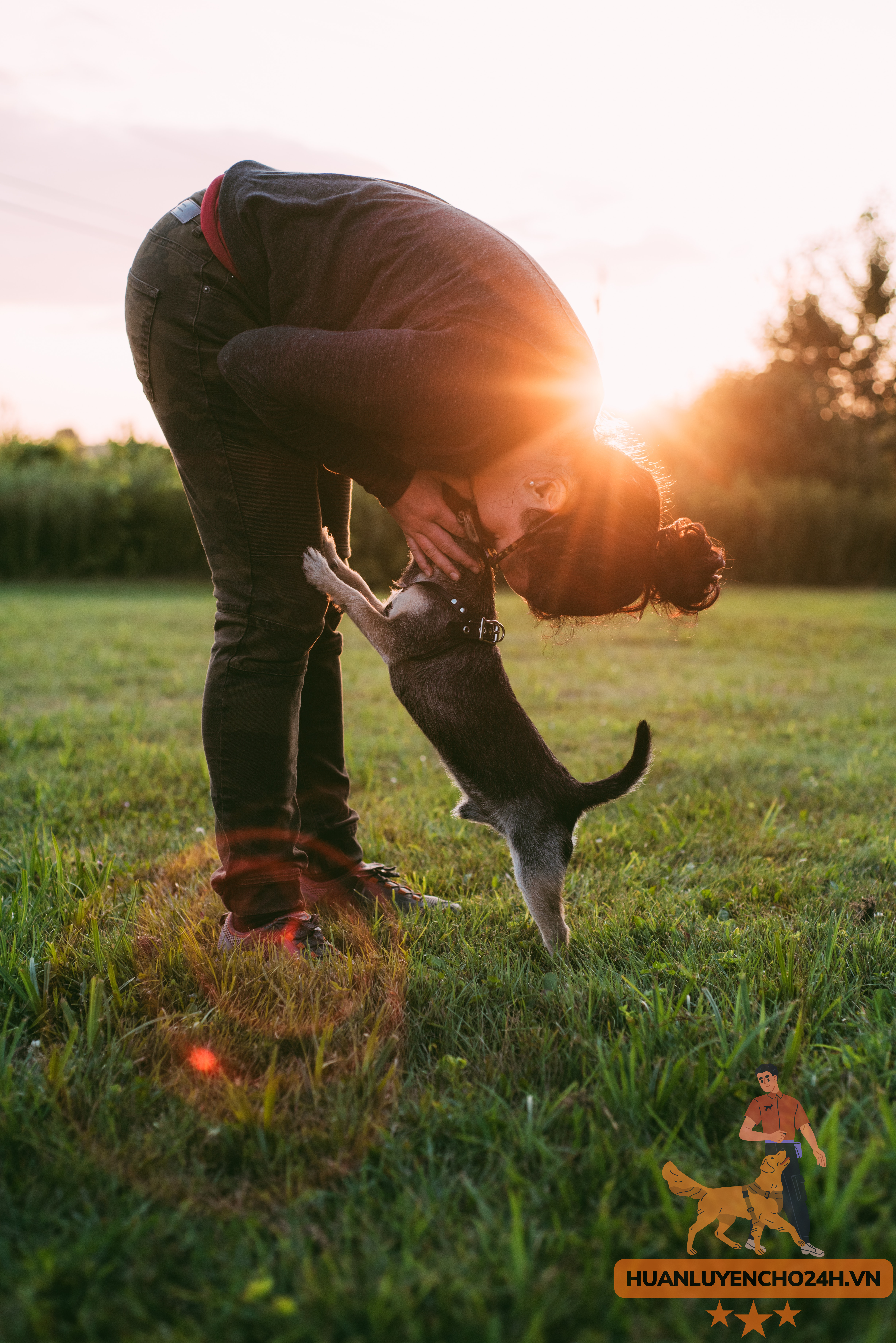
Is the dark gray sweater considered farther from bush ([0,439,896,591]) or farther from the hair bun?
bush ([0,439,896,591])

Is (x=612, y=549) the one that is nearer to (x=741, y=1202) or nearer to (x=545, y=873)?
(x=545, y=873)

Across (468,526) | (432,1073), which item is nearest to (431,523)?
(468,526)

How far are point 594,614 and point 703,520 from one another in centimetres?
1944

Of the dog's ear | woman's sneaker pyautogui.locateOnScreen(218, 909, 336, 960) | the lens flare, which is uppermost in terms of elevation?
the dog's ear

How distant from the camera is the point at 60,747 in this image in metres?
4.35

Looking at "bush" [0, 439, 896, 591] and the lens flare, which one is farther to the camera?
"bush" [0, 439, 896, 591]

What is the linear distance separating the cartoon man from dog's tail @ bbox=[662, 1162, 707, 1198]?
10 centimetres

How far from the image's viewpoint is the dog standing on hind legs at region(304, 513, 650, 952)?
7.72ft

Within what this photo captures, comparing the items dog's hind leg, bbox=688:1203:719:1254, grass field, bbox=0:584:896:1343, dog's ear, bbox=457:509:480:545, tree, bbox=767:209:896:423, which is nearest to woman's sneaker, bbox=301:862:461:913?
grass field, bbox=0:584:896:1343

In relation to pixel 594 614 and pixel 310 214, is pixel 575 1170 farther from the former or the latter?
pixel 310 214

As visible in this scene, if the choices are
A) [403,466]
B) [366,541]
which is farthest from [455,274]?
[366,541]

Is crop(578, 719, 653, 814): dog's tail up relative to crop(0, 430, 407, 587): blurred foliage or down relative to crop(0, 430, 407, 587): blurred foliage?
down

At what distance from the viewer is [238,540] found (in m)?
2.09

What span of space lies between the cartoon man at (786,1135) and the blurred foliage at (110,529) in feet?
51.8
